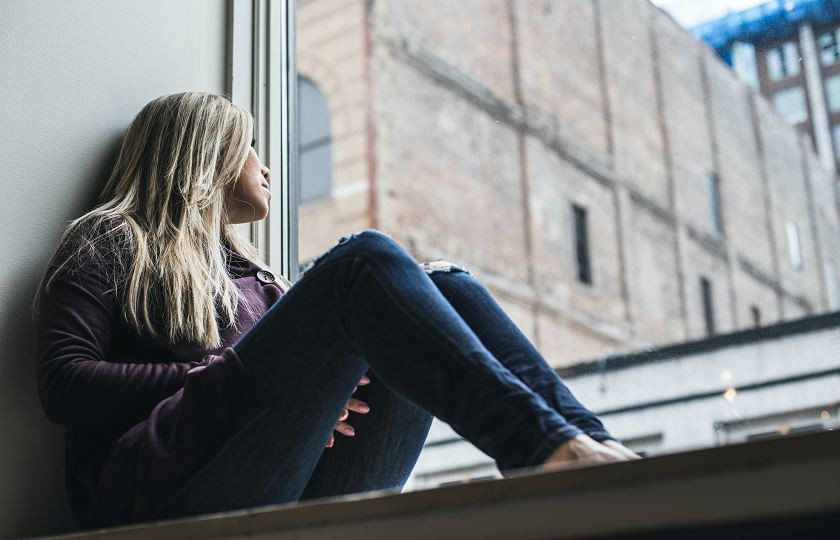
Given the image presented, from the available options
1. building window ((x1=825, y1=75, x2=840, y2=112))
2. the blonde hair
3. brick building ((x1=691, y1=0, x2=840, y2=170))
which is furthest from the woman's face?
building window ((x1=825, y1=75, x2=840, y2=112))

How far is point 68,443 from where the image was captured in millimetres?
862

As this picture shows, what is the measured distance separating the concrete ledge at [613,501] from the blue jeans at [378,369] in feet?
0.35

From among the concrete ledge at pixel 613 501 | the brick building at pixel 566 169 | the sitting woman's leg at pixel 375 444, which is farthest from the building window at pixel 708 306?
the concrete ledge at pixel 613 501

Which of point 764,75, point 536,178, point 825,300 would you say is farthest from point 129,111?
point 825,300

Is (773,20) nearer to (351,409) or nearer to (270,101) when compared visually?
(270,101)

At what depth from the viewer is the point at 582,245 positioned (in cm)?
1278

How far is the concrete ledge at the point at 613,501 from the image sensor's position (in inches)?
16.1

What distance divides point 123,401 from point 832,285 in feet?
32.3

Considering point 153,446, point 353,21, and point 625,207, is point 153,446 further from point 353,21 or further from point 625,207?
point 625,207

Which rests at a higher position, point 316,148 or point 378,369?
point 316,148

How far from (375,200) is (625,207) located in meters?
4.88

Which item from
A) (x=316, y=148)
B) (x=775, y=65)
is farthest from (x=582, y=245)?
(x=775, y=65)

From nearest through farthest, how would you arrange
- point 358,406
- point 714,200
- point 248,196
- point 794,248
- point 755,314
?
point 358,406 → point 248,196 → point 794,248 → point 755,314 → point 714,200

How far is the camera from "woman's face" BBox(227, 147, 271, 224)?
1.12m
